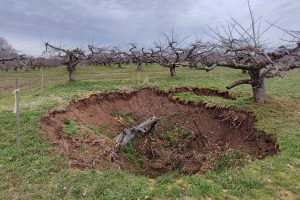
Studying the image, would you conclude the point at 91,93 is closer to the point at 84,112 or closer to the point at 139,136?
the point at 84,112

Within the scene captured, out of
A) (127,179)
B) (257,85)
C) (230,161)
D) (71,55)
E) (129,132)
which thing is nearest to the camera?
(127,179)

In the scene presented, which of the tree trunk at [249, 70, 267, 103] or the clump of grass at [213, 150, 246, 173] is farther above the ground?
the tree trunk at [249, 70, 267, 103]

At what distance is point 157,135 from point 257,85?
4.21 metres

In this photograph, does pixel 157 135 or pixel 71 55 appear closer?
pixel 157 135

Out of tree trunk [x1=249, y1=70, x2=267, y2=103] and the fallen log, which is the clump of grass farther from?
tree trunk [x1=249, y1=70, x2=267, y2=103]

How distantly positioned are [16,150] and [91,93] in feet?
24.7

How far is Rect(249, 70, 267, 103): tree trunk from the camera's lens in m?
12.4

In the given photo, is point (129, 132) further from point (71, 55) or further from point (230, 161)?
point (71, 55)

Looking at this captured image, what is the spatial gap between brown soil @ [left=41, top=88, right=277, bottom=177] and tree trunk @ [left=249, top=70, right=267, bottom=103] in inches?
44.2

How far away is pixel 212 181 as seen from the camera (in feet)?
21.9

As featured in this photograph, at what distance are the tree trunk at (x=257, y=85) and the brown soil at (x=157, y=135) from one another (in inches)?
44.2

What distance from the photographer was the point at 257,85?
12508 mm

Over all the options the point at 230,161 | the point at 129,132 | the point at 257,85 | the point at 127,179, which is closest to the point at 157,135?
the point at 129,132

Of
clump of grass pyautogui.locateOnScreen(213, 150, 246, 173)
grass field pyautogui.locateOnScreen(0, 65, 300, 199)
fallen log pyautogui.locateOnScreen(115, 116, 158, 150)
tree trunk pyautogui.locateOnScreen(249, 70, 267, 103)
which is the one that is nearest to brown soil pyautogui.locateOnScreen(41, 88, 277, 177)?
clump of grass pyautogui.locateOnScreen(213, 150, 246, 173)
